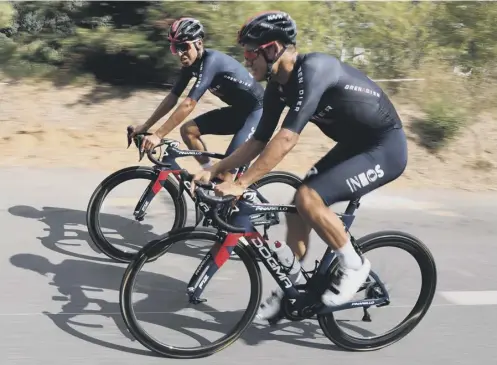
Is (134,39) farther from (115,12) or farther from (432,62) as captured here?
(432,62)

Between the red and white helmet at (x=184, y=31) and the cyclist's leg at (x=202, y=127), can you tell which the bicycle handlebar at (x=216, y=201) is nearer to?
the red and white helmet at (x=184, y=31)

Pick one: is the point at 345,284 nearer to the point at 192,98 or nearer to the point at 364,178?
the point at 364,178

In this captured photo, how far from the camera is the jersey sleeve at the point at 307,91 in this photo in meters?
3.68

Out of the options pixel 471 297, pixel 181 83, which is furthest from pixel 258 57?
pixel 471 297

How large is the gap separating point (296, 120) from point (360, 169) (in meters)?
0.56

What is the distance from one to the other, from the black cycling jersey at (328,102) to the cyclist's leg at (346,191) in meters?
0.13

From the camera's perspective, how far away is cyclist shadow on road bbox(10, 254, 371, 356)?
14.2ft

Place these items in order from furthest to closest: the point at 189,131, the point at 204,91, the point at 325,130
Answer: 1. the point at 189,131
2. the point at 204,91
3. the point at 325,130

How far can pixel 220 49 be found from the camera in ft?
33.5

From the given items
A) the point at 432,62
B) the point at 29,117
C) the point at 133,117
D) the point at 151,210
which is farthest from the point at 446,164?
the point at 29,117

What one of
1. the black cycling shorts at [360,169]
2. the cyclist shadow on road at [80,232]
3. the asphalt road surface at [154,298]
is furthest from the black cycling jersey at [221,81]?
the black cycling shorts at [360,169]

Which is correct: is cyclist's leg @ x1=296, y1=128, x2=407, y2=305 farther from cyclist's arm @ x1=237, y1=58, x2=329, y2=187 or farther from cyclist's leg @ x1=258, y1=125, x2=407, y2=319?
cyclist's arm @ x1=237, y1=58, x2=329, y2=187

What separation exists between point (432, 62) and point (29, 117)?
6.38 meters

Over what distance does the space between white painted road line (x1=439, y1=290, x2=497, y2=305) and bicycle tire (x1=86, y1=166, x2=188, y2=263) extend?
2206mm
